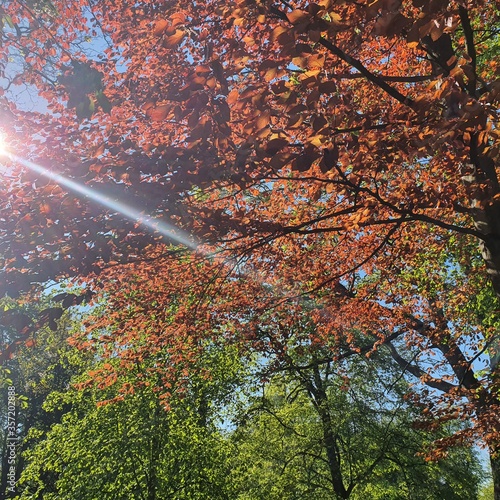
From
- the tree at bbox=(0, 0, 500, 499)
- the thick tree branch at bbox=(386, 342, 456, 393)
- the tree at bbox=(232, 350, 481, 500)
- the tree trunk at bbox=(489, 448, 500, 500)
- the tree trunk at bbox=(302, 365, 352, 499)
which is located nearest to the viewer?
the tree at bbox=(0, 0, 500, 499)

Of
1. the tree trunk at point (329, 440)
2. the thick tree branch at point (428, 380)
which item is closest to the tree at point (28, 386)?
the tree trunk at point (329, 440)

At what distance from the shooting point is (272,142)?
3037 mm

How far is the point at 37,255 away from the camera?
4.10 meters

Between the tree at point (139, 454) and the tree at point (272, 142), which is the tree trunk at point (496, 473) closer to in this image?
the tree at point (272, 142)

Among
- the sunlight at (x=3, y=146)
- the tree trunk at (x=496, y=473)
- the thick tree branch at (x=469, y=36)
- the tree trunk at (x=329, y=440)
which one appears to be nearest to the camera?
the thick tree branch at (x=469, y=36)

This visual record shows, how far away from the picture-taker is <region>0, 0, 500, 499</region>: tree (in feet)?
9.99

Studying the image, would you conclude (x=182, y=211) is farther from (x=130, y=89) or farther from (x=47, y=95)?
(x=47, y=95)

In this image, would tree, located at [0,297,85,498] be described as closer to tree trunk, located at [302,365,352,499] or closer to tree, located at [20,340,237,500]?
tree, located at [20,340,237,500]

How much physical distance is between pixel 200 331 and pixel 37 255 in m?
4.24

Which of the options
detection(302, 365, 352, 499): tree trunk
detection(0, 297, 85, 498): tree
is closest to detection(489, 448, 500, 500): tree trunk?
detection(302, 365, 352, 499): tree trunk

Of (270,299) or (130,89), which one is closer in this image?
(130,89)

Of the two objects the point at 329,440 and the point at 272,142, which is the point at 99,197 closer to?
the point at 272,142

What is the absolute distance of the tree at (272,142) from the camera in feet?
9.99

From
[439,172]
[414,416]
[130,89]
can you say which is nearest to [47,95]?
[130,89]
